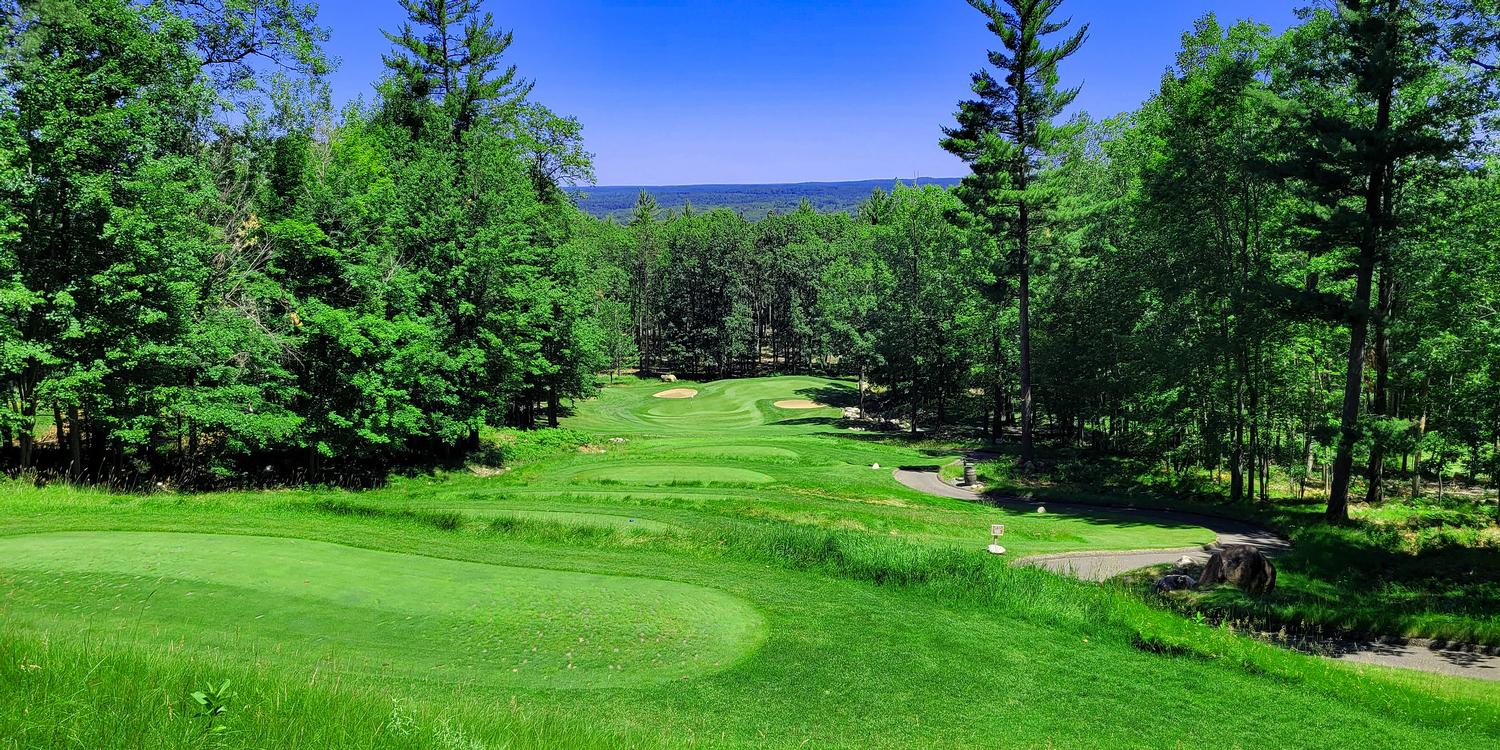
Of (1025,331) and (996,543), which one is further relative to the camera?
(1025,331)

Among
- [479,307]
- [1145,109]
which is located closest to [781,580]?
[479,307]

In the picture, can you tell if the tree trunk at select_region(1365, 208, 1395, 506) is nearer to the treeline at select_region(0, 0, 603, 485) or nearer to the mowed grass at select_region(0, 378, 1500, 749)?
the mowed grass at select_region(0, 378, 1500, 749)

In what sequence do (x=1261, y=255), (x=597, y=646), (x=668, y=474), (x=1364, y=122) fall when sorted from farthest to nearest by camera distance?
1. (x=668, y=474)
2. (x=1261, y=255)
3. (x=1364, y=122)
4. (x=597, y=646)

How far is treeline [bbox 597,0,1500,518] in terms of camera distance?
19.4 m

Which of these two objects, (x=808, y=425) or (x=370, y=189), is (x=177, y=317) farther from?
(x=808, y=425)

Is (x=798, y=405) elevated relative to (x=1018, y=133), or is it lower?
lower

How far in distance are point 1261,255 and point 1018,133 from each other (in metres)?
11.4

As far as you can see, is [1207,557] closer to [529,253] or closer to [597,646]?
[597,646]

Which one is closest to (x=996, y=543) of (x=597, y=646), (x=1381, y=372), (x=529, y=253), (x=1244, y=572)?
(x=1244, y=572)

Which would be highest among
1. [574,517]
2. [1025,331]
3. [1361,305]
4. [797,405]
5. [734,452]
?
[1361,305]

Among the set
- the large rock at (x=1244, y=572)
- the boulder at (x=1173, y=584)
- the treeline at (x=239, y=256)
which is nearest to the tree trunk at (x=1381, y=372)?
the large rock at (x=1244, y=572)

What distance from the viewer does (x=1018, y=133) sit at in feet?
108

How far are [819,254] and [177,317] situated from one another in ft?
251

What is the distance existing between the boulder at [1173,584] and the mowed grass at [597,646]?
215cm
